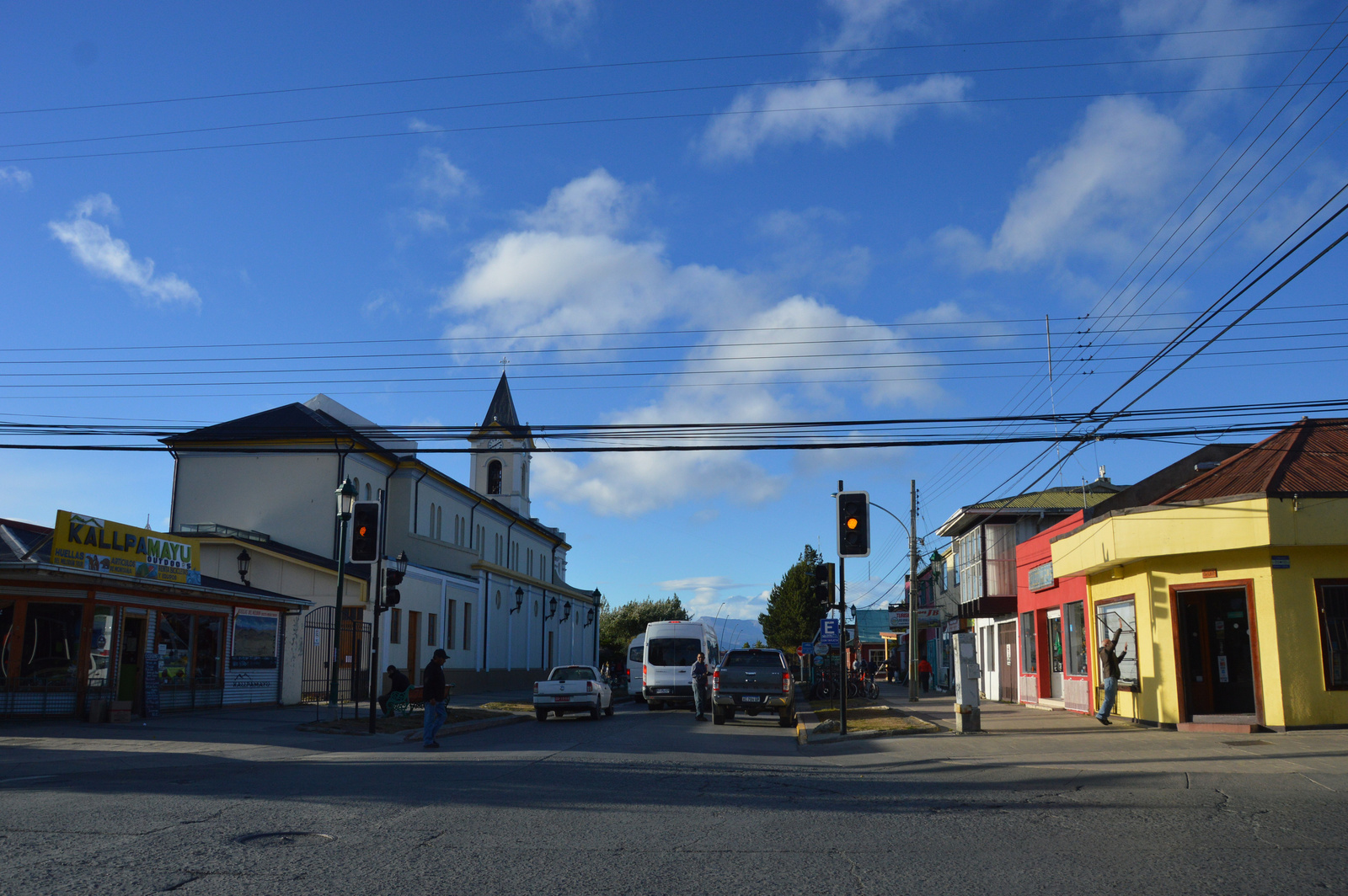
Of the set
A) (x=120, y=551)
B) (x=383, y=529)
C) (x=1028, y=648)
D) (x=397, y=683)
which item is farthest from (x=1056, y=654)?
(x=120, y=551)

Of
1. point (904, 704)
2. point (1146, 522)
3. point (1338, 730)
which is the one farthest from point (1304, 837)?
point (904, 704)

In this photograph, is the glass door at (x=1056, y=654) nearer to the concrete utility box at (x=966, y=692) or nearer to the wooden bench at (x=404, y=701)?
the concrete utility box at (x=966, y=692)

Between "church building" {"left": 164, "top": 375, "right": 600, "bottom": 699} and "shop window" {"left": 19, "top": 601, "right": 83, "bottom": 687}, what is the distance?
6564 mm

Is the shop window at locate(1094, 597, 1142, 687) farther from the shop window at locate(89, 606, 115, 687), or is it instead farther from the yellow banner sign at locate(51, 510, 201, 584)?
the shop window at locate(89, 606, 115, 687)

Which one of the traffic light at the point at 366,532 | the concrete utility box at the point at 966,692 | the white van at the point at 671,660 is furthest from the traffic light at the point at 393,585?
the white van at the point at 671,660

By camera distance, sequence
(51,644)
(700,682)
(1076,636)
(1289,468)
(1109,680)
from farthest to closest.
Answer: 1. (700,682)
2. (1076,636)
3. (51,644)
4. (1109,680)
5. (1289,468)

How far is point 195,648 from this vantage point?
25438 millimetres

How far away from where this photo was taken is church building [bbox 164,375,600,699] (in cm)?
3331

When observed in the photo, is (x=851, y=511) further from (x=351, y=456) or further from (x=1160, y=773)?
(x=351, y=456)

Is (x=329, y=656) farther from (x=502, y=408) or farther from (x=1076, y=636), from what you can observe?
(x=502, y=408)

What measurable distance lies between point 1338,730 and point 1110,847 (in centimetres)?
1210

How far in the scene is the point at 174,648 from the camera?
24672mm

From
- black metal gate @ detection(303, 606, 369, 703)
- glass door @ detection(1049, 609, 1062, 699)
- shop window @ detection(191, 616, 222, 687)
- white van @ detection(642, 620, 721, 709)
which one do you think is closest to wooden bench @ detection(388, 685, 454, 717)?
shop window @ detection(191, 616, 222, 687)

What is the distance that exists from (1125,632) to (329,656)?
902 inches
